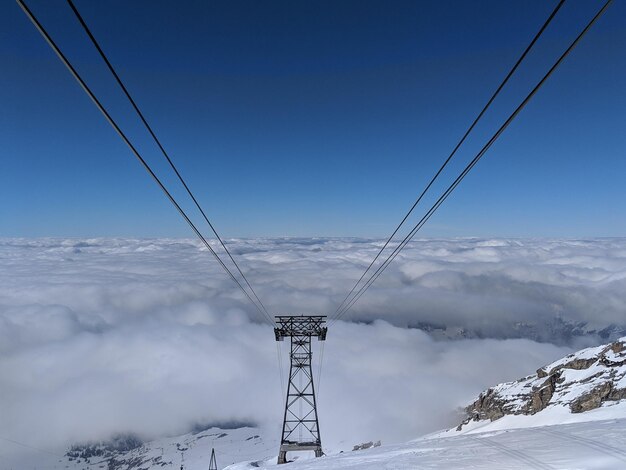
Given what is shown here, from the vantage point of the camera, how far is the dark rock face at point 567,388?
4559 centimetres

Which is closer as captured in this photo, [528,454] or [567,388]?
[528,454]

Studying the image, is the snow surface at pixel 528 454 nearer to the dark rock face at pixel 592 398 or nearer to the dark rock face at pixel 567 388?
the dark rock face at pixel 592 398

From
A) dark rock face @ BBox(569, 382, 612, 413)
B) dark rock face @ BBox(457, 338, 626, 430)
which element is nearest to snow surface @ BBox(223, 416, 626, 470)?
dark rock face @ BBox(569, 382, 612, 413)

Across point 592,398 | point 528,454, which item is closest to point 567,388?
point 592,398

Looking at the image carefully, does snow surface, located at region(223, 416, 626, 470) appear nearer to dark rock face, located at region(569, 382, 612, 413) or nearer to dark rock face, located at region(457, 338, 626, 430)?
dark rock face, located at region(569, 382, 612, 413)

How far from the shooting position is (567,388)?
180 feet

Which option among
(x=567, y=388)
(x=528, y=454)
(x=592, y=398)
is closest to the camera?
(x=528, y=454)

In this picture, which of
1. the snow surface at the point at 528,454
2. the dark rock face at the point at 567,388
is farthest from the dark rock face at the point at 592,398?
the snow surface at the point at 528,454

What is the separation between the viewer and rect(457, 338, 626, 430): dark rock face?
150 ft

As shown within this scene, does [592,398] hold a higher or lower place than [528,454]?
lower

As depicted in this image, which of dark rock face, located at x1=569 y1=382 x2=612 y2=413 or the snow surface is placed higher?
the snow surface

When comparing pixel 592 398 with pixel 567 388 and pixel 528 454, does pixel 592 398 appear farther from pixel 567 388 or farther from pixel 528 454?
pixel 528 454

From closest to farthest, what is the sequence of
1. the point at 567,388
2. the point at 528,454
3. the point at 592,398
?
the point at 528,454 < the point at 592,398 < the point at 567,388

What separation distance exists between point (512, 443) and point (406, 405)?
208248 mm
